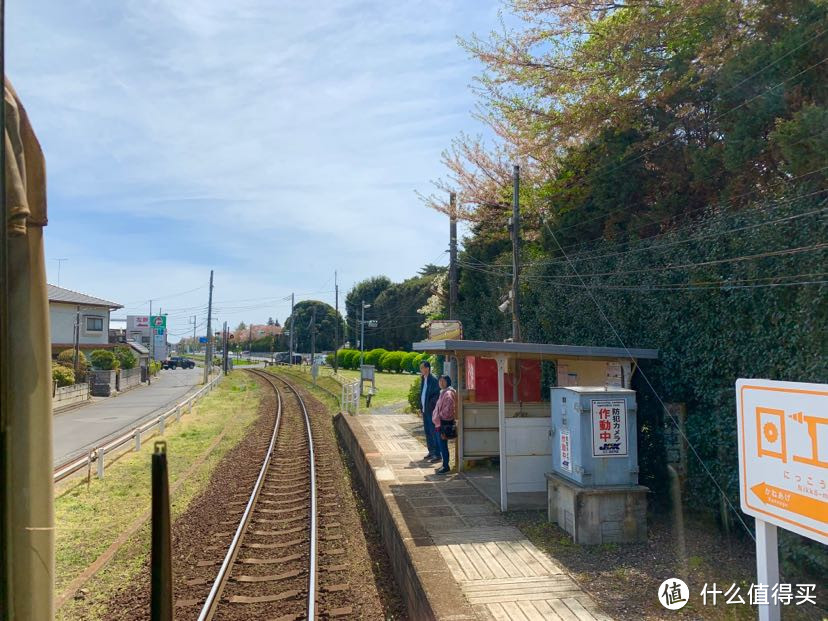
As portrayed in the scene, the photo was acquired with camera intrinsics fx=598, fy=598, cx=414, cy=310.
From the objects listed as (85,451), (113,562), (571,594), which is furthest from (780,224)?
(85,451)

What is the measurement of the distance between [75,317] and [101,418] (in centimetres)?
1893

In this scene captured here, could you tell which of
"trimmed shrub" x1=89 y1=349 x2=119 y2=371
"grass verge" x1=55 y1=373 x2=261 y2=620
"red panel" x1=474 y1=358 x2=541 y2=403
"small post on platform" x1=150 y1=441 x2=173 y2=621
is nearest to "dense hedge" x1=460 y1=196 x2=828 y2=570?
"red panel" x1=474 y1=358 x2=541 y2=403

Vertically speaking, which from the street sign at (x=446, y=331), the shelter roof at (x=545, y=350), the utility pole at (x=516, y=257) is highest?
the utility pole at (x=516, y=257)

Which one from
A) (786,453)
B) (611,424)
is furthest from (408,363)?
(786,453)

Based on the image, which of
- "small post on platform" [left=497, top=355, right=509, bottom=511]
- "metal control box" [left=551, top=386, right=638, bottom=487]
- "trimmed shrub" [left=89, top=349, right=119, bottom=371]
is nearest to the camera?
"metal control box" [left=551, top=386, right=638, bottom=487]

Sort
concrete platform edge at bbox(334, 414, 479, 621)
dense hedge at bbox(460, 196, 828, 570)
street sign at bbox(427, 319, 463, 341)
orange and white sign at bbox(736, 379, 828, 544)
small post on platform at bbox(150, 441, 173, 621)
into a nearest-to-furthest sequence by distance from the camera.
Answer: small post on platform at bbox(150, 441, 173, 621) < orange and white sign at bbox(736, 379, 828, 544) < concrete platform edge at bbox(334, 414, 479, 621) < dense hedge at bbox(460, 196, 828, 570) < street sign at bbox(427, 319, 463, 341)

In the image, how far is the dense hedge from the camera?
618 centimetres

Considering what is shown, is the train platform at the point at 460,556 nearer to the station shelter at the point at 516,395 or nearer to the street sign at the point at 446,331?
the station shelter at the point at 516,395

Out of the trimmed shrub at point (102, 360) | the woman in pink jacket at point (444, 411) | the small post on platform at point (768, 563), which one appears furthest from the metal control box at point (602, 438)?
the trimmed shrub at point (102, 360)

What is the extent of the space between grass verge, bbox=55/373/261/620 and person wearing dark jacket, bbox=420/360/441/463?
4.47m

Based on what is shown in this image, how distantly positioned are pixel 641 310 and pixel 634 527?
3.80m

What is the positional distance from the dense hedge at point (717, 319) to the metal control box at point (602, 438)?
1.08 m

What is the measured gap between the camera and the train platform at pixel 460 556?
534 cm

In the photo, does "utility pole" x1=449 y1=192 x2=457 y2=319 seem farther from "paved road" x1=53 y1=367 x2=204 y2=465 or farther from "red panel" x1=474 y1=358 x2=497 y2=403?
"paved road" x1=53 y1=367 x2=204 y2=465
